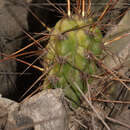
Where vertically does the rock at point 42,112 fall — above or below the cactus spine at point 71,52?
below

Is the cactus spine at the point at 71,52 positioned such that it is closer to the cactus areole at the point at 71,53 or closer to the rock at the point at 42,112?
the cactus areole at the point at 71,53

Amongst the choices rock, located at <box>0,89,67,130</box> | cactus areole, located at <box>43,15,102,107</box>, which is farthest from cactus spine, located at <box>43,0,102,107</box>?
rock, located at <box>0,89,67,130</box>

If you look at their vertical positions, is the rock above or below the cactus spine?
below

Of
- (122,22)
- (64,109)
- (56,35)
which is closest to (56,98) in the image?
(64,109)

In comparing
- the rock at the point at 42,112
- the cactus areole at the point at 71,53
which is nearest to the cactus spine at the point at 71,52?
the cactus areole at the point at 71,53

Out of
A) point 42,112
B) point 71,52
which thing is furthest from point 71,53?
point 42,112

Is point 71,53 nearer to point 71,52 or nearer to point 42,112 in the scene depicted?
point 71,52

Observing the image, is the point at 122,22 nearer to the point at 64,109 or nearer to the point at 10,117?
the point at 64,109

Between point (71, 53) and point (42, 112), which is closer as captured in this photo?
point (42, 112)

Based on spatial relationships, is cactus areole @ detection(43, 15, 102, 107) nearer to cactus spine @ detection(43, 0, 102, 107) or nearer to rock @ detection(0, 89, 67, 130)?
cactus spine @ detection(43, 0, 102, 107)
